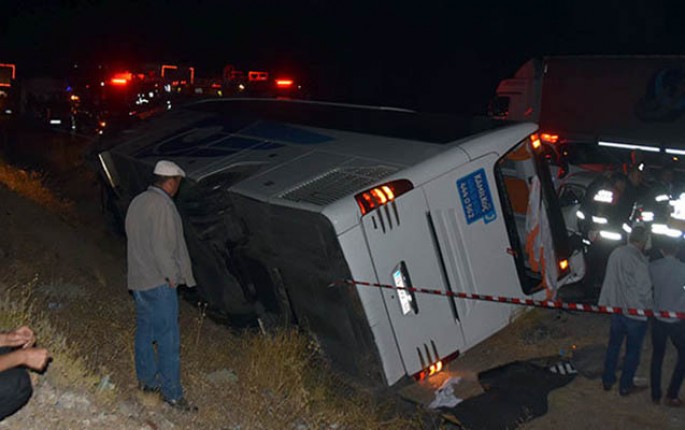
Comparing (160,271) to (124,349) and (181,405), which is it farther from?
(124,349)

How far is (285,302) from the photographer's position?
6418 millimetres

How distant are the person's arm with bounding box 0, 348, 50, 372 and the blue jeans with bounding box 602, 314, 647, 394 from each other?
4.65 m

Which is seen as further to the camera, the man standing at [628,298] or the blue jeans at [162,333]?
the man standing at [628,298]

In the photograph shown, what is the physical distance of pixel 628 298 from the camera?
6234 mm

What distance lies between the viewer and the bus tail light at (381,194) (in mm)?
5336

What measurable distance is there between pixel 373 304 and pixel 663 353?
2.66 meters

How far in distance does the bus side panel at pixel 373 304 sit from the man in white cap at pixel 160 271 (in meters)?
1.09

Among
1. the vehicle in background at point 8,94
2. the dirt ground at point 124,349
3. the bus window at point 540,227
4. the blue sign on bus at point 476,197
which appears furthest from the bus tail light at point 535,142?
the vehicle in background at point 8,94

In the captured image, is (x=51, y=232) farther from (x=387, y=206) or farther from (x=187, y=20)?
(x=187, y=20)

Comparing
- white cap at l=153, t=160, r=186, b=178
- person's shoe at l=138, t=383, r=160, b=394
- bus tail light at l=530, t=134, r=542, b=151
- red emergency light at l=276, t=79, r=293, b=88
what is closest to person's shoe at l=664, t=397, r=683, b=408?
bus tail light at l=530, t=134, r=542, b=151

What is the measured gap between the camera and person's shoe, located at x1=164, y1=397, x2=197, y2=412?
16.1 feet

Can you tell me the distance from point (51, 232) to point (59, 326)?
10.6 ft

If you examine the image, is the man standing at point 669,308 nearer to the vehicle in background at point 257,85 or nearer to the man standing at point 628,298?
the man standing at point 628,298

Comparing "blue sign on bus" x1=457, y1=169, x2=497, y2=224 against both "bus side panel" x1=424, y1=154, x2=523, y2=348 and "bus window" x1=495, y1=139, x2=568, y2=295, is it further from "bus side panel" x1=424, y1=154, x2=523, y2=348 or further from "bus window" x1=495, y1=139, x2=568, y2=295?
"bus window" x1=495, y1=139, x2=568, y2=295
